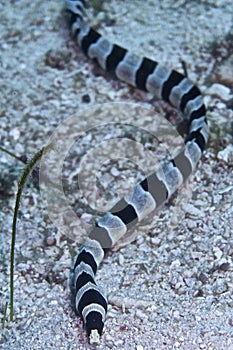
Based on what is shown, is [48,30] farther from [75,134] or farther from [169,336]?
[169,336]

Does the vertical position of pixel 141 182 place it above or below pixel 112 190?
above

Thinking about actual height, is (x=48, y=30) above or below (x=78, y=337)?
above

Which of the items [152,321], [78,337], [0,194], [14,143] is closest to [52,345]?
[78,337]

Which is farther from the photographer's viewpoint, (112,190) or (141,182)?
(112,190)
